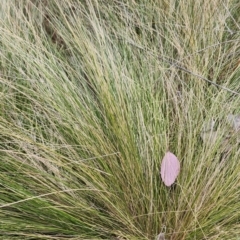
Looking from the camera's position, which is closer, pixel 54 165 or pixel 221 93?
pixel 54 165

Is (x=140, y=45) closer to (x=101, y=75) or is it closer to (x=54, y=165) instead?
(x=101, y=75)

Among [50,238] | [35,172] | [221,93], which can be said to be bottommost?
[50,238]

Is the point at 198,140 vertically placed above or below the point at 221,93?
below

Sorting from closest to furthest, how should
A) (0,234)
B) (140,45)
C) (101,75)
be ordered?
1. (0,234)
2. (101,75)
3. (140,45)

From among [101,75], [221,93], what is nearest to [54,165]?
[101,75]
